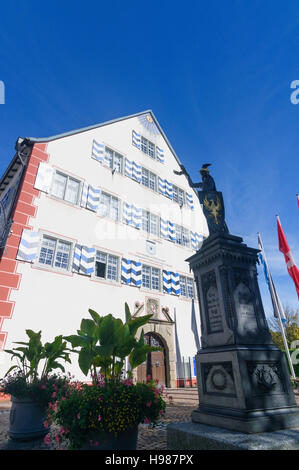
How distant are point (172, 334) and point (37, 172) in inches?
398

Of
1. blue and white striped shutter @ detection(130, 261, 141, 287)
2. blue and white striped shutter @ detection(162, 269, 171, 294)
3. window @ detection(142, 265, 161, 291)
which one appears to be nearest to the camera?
blue and white striped shutter @ detection(130, 261, 141, 287)

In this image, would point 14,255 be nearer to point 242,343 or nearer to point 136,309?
point 136,309

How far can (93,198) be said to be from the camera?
12.4 m

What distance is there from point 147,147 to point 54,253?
34.0ft

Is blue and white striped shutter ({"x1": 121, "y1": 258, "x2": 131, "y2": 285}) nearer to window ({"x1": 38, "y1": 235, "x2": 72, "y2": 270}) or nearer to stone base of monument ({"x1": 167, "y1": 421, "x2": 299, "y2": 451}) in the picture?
window ({"x1": 38, "y1": 235, "x2": 72, "y2": 270})

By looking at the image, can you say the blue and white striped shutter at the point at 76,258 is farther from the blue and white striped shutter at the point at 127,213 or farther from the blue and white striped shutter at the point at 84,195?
the blue and white striped shutter at the point at 127,213

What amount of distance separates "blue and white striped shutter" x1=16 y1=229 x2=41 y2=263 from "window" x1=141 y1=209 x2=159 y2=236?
6104 mm

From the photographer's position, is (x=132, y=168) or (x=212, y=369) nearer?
(x=212, y=369)

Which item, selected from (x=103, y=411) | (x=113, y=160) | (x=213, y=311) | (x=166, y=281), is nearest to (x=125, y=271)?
(x=166, y=281)

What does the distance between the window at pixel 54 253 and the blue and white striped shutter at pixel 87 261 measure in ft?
1.89

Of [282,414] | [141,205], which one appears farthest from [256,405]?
[141,205]

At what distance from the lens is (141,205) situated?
48.5ft

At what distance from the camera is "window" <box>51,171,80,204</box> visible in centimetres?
1149

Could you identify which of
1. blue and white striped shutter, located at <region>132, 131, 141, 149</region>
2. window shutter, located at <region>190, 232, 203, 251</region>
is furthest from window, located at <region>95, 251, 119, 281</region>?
blue and white striped shutter, located at <region>132, 131, 141, 149</region>
